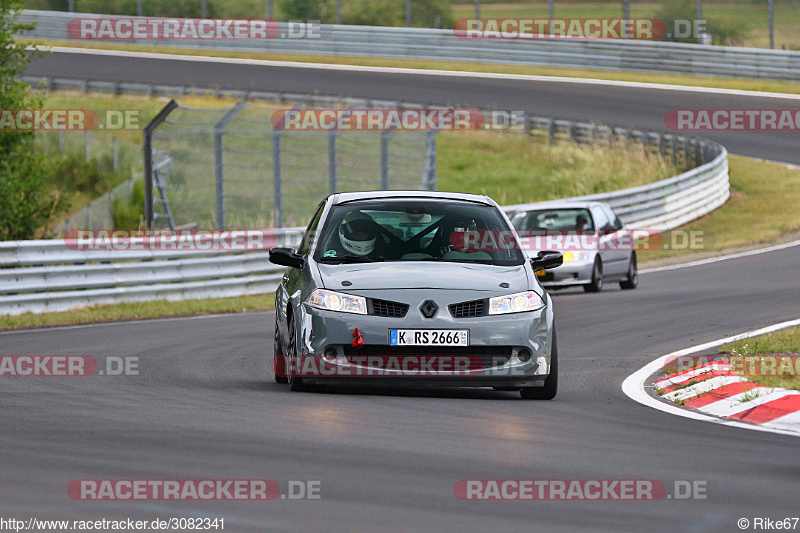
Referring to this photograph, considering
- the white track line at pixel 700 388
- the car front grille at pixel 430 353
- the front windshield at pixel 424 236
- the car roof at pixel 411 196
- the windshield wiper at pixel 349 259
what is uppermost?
the car roof at pixel 411 196

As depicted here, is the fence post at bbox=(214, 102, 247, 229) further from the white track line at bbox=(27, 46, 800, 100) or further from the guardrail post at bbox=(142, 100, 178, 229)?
the white track line at bbox=(27, 46, 800, 100)

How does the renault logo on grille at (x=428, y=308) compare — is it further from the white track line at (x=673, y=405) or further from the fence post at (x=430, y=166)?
the fence post at (x=430, y=166)

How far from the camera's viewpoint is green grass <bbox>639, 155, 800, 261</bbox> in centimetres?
2950

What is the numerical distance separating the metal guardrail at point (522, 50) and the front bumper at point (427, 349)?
38.2 meters

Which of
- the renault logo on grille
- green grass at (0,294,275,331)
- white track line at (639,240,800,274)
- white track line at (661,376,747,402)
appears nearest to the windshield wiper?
the renault logo on grille

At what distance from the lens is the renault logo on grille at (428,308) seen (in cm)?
953

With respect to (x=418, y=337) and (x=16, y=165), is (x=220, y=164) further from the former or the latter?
(x=418, y=337)

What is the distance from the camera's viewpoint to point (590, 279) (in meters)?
21.3

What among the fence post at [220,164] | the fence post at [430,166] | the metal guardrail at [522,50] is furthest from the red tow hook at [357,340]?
the metal guardrail at [522,50]

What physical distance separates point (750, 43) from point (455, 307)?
145 ft

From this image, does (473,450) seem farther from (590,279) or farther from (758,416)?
(590,279)

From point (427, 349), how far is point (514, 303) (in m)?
0.73

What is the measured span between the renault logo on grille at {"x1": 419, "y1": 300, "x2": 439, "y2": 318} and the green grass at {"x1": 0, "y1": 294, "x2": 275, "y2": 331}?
26.8ft

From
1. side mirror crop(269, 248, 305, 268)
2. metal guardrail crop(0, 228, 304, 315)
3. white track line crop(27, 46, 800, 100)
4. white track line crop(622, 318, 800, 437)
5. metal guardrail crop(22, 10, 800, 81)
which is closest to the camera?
white track line crop(622, 318, 800, 437)
